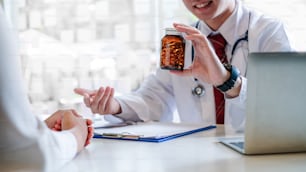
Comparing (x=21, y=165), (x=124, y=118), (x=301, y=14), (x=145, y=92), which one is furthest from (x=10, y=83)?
(x=301, y=14)

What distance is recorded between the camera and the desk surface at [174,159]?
2.52 ft

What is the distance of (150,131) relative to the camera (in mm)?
1175

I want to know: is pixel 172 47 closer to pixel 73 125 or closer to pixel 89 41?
pixel 73 125

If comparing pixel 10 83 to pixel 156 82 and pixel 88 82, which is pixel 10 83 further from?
pixel 88 82

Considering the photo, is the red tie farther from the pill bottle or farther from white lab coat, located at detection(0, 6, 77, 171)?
white lab coat, located at detection(0, 6, 77, 171)

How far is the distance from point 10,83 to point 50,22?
173 cm

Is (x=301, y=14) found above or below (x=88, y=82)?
above

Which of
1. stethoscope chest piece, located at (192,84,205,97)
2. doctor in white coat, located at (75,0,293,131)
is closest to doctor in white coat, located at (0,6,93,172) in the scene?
doctor in white coat, located at (75,0,293,131)

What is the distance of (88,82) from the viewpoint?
7.61 feet

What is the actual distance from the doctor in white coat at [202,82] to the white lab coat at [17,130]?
0.69 m

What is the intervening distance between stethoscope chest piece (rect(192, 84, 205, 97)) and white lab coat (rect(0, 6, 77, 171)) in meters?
0.91

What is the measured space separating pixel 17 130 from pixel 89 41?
1.69 metres

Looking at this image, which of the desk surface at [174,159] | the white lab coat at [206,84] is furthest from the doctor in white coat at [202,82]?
the desk surface at [174,159]

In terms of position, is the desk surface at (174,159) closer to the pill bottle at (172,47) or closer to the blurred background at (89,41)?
the pill bottle at (172,47)
